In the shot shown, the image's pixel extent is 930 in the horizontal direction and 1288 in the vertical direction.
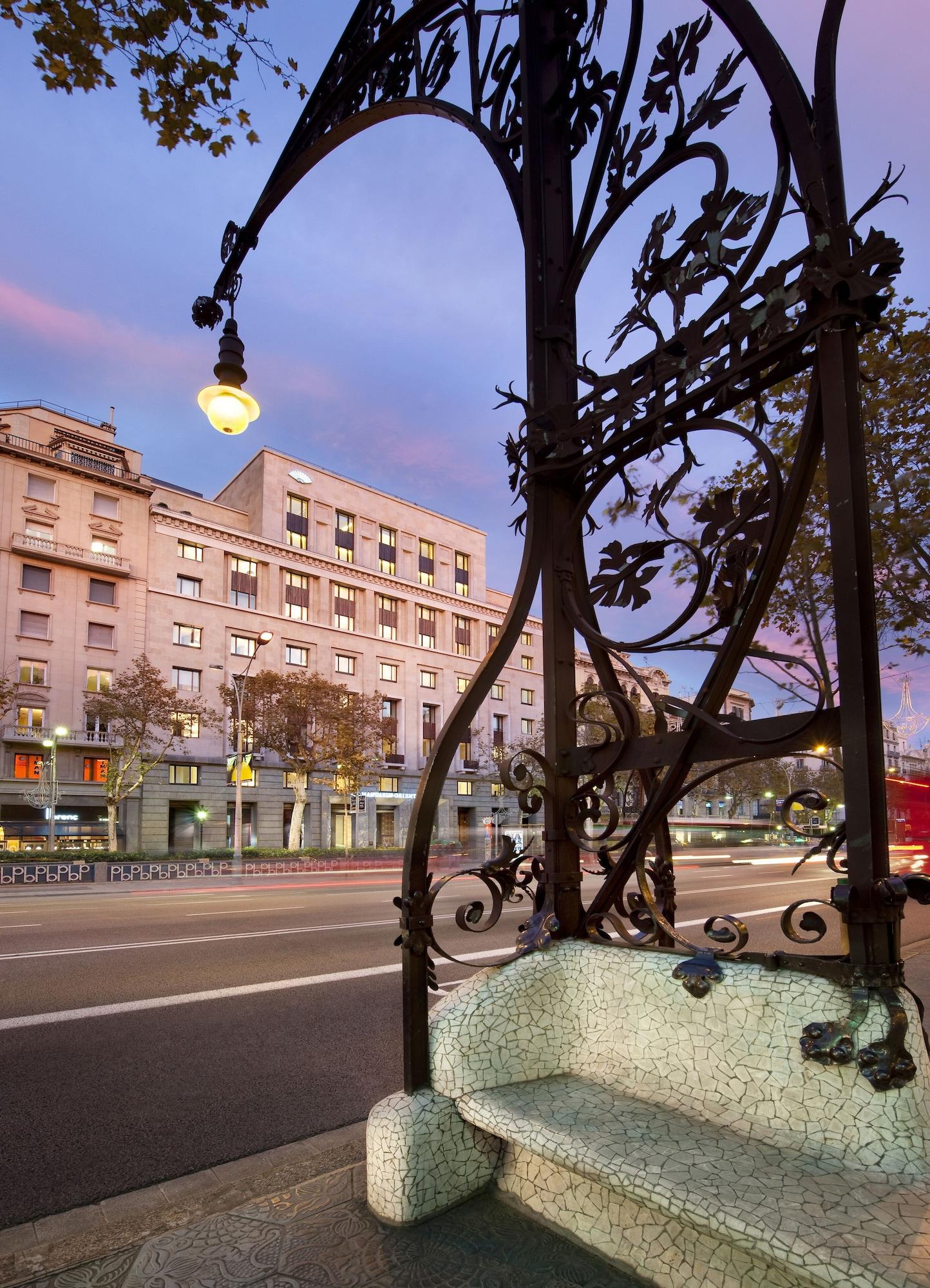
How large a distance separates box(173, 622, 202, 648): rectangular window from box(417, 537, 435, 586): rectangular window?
16.7m

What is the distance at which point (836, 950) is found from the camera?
328 inches

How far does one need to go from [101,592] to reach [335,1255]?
3942 cm

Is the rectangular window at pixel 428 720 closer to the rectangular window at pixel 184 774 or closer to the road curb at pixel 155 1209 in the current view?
the rectangular window at pixel 184 774

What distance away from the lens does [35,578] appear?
1393 inches

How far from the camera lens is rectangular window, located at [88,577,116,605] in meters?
36.8

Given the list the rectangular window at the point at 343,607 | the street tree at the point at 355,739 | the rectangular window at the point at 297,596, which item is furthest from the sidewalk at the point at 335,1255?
the rectangular window at the point at 343,607

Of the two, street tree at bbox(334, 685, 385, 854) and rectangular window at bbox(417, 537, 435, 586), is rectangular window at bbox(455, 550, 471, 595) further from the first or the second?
street tree at bbox(334, 685, 385, 854)

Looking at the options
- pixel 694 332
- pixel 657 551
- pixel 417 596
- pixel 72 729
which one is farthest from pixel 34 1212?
pixel 417 596

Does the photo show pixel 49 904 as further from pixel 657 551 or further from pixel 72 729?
pixel 72 729

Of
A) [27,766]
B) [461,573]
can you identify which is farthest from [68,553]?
[461,573]

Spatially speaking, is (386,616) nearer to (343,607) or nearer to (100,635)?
(343,607)

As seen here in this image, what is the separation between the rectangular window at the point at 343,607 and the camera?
46.2 m

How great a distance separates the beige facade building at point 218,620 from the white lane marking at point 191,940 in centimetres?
1981

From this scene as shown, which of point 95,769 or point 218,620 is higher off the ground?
point 218,620
